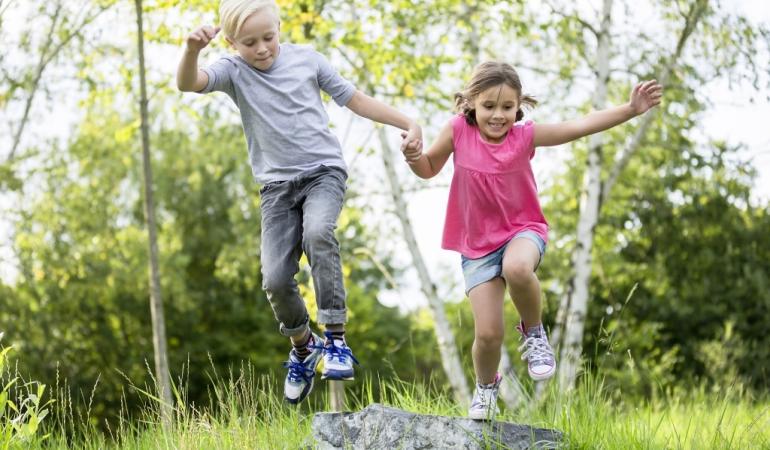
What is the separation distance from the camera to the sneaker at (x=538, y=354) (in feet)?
14.8

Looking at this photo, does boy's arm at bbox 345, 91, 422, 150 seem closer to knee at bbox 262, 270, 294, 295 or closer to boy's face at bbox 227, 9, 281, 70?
boy's face at bbox 227, 9, 281, 70

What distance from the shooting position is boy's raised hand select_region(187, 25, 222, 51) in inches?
161

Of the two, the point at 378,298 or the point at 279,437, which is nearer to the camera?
the point at 279,437

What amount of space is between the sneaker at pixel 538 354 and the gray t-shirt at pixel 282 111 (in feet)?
3.88

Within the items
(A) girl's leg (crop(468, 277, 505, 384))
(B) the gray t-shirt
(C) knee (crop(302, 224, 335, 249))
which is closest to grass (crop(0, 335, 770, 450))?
(A) girl's leg (crop(468, 277, 505, 384))

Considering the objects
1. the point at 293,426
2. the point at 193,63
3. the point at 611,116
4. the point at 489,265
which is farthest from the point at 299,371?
the point at 611,116

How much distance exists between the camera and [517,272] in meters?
4.30

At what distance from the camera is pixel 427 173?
4.64 m

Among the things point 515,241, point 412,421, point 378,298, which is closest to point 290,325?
point 412,421

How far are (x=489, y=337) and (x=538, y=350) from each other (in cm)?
29

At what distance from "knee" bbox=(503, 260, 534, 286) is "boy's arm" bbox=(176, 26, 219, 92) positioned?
5.20 ft

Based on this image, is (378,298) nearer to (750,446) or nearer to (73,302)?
(73,302)

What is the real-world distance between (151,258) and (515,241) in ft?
17.1

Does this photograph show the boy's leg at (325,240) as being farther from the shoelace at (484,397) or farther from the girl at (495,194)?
the shoelace at (484,397)
